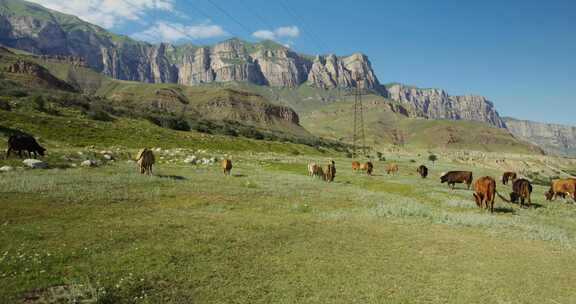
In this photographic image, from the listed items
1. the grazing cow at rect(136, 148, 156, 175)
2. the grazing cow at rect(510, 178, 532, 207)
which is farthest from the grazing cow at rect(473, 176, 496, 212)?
the grazing cow at rect(136, 148, 156, 175)

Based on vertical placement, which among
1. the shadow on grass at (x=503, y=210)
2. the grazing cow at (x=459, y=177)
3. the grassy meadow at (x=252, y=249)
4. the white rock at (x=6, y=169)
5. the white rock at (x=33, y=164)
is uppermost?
the white rock at (x=33, y=164)

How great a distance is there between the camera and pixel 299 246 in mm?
12312

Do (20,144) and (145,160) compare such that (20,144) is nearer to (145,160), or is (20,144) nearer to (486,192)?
(145,160)

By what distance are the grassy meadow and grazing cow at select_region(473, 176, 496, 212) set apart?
1.00 m

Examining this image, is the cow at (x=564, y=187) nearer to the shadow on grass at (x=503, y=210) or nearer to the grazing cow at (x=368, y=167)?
the shadow on grass at (x=503, y=210)

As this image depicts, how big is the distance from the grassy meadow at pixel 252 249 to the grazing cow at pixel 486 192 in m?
1.00

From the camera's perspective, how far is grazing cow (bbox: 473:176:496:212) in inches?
829

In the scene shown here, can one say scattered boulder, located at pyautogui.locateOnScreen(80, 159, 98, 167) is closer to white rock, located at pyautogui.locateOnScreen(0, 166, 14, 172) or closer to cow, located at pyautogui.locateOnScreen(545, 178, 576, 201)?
white rock, located at pyautogui.locateOnScreen(0, 166, 14, 172)

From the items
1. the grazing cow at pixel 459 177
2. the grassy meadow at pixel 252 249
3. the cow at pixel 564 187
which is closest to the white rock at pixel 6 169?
the grassy meadow at pixel 252 249

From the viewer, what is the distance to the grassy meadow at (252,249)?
27.9 feet

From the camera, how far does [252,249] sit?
1152 centimetres

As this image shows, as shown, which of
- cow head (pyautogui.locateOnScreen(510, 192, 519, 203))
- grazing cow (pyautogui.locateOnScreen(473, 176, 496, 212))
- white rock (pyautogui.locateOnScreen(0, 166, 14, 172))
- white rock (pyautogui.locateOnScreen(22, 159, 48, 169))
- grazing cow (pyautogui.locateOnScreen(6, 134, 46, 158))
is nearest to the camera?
white rock (pyautogui.locateOnScreen(0, 166, 14, 172))

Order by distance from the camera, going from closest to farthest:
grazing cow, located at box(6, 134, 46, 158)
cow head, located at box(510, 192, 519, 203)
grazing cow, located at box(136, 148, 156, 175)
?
grazing cow, located at box(136, 148, 156, 175), cow head, located at box(510, 192, 519, 203), grazing cow, located at box(6, 134, 46, 158)

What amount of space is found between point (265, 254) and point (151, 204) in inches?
319
